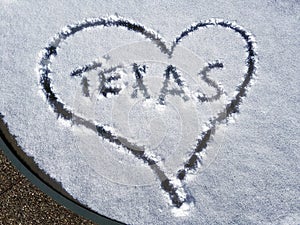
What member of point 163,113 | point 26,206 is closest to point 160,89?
point 163,113

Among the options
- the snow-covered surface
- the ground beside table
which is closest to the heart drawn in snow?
the snow-covered surface

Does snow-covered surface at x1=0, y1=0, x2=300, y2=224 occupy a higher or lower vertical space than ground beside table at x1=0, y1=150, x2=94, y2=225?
higher

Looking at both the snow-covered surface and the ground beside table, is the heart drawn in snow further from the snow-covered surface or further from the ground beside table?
the ground beside table

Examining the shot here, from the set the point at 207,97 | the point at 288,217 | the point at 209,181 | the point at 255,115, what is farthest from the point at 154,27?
the point at 288,217

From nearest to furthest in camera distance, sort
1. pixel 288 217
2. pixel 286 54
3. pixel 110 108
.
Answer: pixel 288 217, pixel 110 108, pixel 286 54

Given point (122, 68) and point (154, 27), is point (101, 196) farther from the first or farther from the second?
point (154, 27)

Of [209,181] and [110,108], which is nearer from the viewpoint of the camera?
[209,181]

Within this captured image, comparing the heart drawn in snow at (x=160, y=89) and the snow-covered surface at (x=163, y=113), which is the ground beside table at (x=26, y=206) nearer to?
the snow-covered surface at (x=163, y=113)
